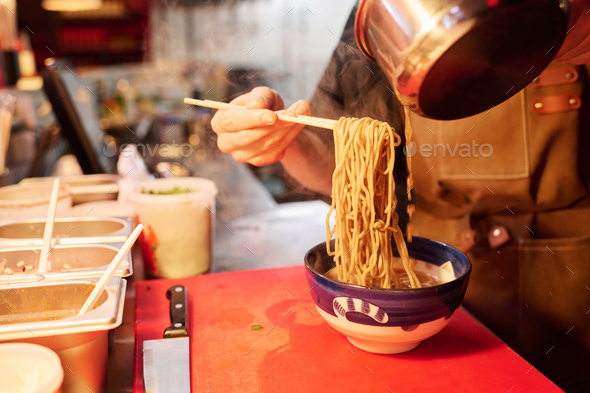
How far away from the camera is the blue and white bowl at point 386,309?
88 centimetres

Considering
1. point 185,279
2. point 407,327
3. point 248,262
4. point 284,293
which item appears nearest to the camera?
point 407,327

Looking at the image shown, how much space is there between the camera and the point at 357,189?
121 cm

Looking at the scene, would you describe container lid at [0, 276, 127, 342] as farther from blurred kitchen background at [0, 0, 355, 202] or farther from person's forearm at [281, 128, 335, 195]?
blurred kitchen background at [0, 0, 355, 202]

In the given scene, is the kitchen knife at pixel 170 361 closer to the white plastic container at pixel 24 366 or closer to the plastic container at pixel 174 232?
the white plastic container at pixel 24 366

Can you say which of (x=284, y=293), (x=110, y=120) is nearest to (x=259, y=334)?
(x=284, y=293)

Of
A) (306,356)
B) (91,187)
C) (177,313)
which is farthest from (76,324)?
(91,187)

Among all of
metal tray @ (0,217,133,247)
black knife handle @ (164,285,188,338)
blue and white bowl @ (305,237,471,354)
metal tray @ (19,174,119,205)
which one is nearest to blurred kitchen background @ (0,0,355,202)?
metal tray @ (19,174,119,205)

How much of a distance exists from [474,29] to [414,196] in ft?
3.83

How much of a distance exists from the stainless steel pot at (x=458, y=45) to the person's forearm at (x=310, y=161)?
75cm

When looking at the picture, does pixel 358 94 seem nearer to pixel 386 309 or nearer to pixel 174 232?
pixel 174 232

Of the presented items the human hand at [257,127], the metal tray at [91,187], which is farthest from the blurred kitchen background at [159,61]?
the human hand at [257,127]

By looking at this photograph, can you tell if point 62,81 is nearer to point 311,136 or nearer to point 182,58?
point 311,136

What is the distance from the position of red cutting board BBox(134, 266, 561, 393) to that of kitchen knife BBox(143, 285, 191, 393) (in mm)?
38

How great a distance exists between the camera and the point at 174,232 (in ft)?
5.07
